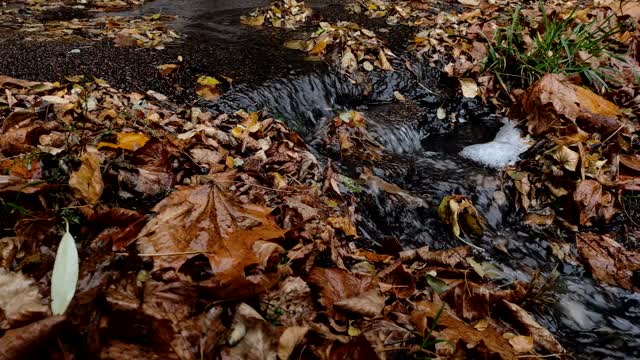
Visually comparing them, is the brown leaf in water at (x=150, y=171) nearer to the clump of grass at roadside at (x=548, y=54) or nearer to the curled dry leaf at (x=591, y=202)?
the curled dry leaf at (x=591, y=202)

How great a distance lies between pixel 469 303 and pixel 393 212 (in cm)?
85

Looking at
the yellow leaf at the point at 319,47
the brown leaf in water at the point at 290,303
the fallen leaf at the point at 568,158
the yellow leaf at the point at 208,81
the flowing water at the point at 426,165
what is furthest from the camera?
the yellow leaf at the point at 319,47

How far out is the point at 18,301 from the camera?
1.17 metres

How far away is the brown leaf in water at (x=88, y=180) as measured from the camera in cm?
168

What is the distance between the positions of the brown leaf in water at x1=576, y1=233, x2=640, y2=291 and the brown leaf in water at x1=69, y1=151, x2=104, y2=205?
2.80 m

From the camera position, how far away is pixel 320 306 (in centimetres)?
149

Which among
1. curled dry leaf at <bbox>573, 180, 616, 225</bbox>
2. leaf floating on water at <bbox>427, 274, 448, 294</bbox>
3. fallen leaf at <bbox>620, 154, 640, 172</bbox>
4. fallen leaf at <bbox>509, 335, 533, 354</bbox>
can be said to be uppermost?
leaf floating on water at <bbox>427, 274, 448, 294</bbox>

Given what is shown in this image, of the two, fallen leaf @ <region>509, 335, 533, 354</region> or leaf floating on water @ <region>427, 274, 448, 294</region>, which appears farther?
leaf floating on water @ <region>427, 274, 448, 294</region>

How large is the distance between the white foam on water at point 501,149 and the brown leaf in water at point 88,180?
9.26ft

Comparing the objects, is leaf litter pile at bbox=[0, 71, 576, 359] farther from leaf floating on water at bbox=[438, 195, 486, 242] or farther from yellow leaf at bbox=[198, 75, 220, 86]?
yellow leaf at bbox=[198, 75, 220, 86]

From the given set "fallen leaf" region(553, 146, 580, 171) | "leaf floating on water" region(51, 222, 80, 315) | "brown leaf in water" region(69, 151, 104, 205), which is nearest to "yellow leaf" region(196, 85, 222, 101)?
"brown leaf in water" region(69, 151, 104, 205)

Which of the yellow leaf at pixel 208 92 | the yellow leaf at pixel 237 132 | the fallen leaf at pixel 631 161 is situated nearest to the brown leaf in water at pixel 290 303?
the yellow leaf at pixel 237 132

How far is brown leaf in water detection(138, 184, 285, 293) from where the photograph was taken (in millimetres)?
1401

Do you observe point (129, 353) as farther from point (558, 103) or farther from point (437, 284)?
point (558, 103)
